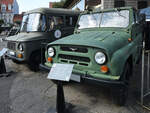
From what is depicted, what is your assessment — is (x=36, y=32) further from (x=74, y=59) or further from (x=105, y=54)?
(x=105, y=54)

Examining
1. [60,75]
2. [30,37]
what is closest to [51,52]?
[60,75]

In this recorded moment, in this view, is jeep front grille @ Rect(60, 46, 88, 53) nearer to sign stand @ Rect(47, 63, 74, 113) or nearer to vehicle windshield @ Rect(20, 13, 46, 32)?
sign stand @ Rect(47, 63, 74, 113)

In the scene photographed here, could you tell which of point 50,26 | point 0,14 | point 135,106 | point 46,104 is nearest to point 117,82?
point 135,106

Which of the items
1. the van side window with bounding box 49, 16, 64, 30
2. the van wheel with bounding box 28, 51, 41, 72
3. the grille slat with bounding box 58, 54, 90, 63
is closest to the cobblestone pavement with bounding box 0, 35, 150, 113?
the van wheel with bounding box 28, 51, 41, 72

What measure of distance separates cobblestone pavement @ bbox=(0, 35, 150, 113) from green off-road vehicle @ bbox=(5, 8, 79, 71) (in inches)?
34.0

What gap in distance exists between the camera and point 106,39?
10.8 feet

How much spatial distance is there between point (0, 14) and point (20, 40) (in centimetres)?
5410

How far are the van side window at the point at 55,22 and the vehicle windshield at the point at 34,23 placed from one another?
290 mm

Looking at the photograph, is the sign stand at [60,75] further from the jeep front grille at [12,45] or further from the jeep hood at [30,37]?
the jeep front grille at [12,45]

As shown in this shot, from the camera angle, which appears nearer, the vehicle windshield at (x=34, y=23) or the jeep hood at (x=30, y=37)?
the jeep hood at (x=30, y=37)

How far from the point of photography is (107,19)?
4.29 m

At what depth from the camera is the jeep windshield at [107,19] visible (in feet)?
13.3

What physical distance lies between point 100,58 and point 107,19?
5.79 feet

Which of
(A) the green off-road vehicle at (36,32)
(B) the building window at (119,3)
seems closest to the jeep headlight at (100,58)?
(A) the green off-road vehicle at (36,32)
